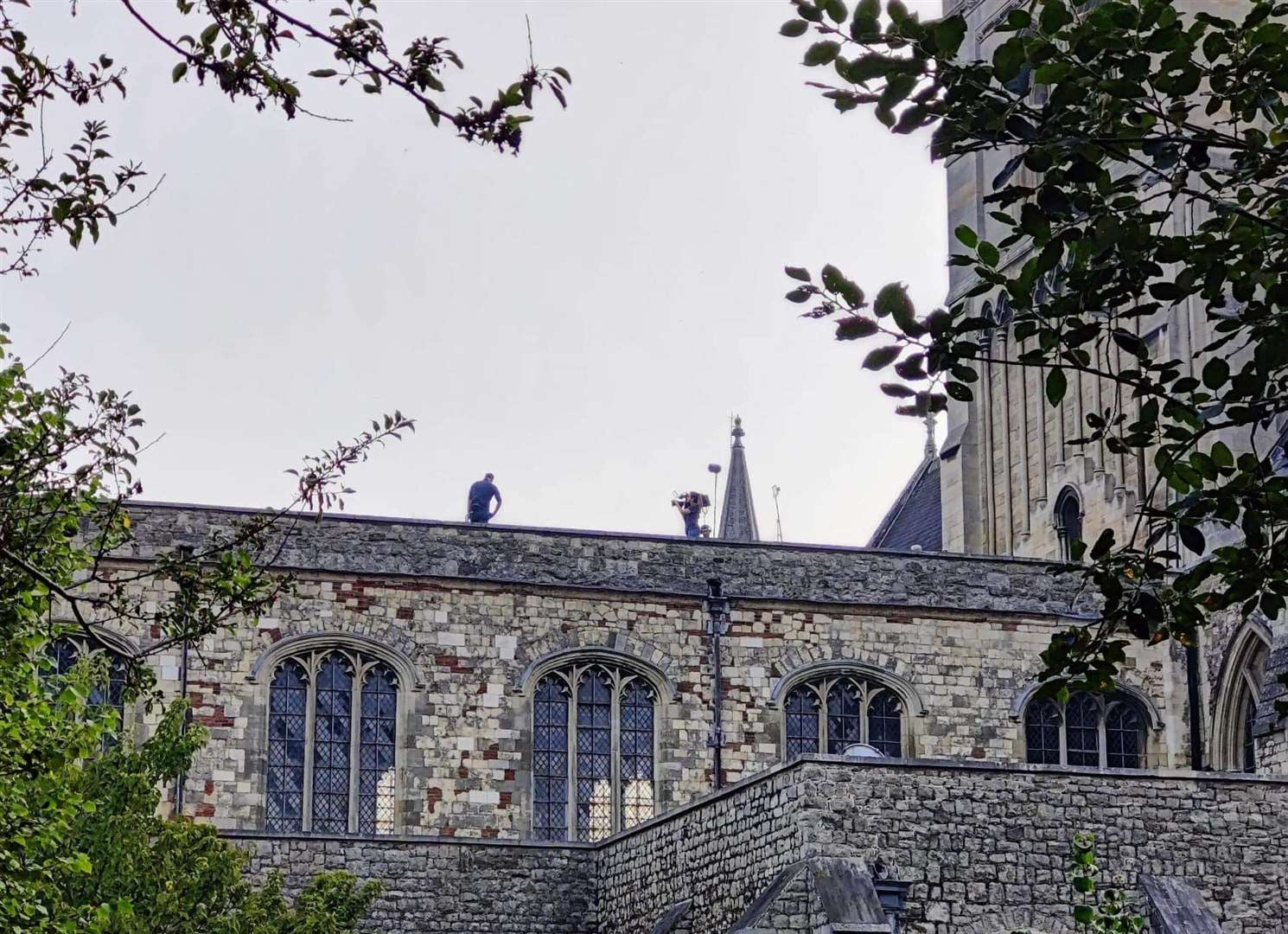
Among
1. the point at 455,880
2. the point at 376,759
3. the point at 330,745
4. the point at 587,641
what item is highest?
the point at 587,641

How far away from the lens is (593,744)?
98.2 feet

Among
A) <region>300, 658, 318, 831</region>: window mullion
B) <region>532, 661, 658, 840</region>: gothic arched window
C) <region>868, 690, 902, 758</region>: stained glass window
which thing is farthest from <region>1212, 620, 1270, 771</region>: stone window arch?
<region>300, 658, 318, 831</region>: window mullion

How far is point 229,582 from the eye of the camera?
40.4 feet

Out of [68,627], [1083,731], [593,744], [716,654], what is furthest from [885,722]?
[68,627]

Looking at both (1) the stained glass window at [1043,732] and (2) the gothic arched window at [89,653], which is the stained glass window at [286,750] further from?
(1) the stained glass window at [1043,732]

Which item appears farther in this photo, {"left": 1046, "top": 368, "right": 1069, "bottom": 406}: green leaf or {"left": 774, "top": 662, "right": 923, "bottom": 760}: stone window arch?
{"left": 774, "top": 662, "right": 923, "bottom": 760}: stone window arch

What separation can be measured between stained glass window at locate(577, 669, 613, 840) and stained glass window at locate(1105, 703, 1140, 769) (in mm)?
6056

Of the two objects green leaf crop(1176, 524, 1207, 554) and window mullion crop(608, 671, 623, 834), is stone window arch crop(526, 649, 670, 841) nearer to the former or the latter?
window mullion crop(608, 671, 623, 834)

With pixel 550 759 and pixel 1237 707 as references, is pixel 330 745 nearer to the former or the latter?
→ pixel 550 759

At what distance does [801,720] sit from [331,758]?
5.63 m

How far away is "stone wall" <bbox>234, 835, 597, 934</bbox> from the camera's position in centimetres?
2712

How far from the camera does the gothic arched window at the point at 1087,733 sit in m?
30.7

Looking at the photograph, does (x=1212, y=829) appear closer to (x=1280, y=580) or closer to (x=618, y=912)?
(x=618, y=912)

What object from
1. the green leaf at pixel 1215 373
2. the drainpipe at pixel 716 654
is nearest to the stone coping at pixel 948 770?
the drainpipe at pixel 716 654
